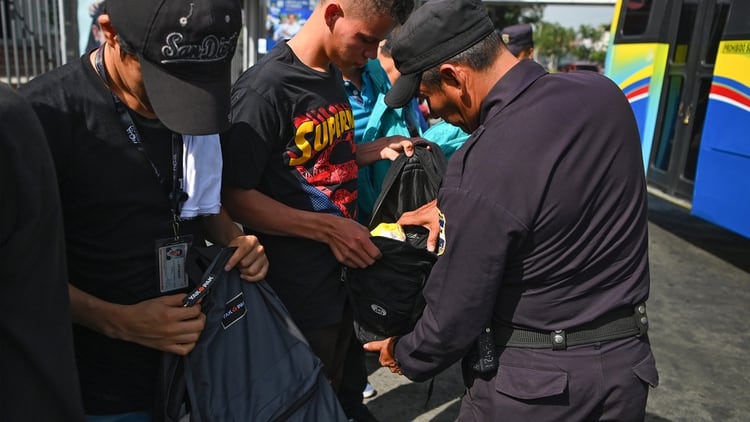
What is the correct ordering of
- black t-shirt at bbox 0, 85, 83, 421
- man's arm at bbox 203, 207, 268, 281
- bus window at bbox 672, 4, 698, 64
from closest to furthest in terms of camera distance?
black t-shirt at bbox 0, 85, 83, 421 → man's arm at bbox 203, 207, 268, 281 → bus window at bbox 672, 4, 698, 64

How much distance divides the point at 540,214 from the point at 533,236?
0.06 meters

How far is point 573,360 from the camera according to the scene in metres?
1.47

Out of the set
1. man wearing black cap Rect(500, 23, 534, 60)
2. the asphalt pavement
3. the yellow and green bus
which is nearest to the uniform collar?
the asphalt pavement

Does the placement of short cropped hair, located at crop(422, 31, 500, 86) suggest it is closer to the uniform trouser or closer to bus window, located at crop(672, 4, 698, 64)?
the uniform trouser

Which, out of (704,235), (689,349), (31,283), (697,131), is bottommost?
(704,235)

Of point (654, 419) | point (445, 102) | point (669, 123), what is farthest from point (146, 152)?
point (669, 123)

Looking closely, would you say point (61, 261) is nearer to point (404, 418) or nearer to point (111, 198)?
point (111, 198)

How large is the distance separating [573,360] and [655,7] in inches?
238

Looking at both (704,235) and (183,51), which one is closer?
(183,51)

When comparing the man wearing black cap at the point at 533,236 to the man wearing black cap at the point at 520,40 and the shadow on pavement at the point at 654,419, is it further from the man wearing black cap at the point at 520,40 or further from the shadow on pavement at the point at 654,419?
the man wearing black cap at the point at 520,40

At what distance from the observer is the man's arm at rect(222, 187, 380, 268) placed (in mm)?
1862

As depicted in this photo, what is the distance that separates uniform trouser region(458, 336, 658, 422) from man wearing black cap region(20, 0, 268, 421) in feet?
2.59

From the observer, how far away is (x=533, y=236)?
55.3 inches

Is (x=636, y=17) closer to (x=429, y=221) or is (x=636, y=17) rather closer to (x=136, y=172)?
(x=429, y=221)
